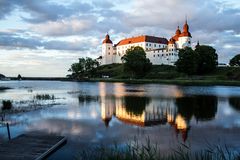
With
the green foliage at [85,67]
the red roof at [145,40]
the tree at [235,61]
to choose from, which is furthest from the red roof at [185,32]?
the green foliage at [85,67]

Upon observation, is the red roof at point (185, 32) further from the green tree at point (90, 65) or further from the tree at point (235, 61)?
the green tree at point (90, 65)

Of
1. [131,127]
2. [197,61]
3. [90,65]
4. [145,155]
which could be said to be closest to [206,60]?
[197,61]

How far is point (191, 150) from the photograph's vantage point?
42.2 ft

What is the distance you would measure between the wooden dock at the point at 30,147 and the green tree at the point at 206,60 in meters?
91.8

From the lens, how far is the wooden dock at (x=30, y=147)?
10741 millimetres

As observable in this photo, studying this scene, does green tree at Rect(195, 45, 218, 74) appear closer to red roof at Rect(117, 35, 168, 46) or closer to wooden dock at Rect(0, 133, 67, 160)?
red roof at Rect(117, 35, 168, 46)

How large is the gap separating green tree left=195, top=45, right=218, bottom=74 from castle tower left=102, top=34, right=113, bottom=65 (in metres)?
72.2

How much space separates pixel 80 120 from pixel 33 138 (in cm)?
737

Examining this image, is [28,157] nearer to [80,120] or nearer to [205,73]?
[80,120]

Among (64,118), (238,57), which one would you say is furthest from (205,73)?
(64,118)

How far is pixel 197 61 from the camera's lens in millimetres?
95750

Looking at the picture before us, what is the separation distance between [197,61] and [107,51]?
80934 mm

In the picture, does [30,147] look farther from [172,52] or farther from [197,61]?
[172,52]

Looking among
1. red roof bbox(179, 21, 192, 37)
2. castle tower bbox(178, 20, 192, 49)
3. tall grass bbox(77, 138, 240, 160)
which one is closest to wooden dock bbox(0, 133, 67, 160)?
tall grass bbox(77, 138, 240, 160)
